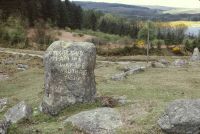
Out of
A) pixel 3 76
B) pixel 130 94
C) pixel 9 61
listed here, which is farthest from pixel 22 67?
pixel 130 94

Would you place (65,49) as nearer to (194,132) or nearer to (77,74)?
(77,74)

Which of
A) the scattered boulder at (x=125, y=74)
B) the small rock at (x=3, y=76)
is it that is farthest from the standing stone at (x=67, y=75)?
the small rock at (x=3, y=76)

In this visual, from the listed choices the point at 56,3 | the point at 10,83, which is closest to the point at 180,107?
the point at 10,83

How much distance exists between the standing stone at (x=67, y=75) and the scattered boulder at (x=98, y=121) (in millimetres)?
2470

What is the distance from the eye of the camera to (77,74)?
897 inches

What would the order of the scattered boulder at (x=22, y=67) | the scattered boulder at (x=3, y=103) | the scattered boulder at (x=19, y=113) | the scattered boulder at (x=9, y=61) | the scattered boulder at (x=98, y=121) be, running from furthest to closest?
1. the scattered boulder at (x=9, y=61)
2. the scattered boulder at (x=22, y=67)
3. the scattered boulder at (x=3, y=103)
4. the scattered boulder at (x=19, y=113)
5. the scattered boulder at (x=98, y=121)

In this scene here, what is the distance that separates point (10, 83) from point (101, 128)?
1951 centimetres

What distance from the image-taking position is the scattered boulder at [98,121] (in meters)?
19.1

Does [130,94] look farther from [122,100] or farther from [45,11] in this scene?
[45,11]

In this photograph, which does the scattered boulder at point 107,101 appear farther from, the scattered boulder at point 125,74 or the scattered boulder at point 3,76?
the scattered boulder at point 3,76

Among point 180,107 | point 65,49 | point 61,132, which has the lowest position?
point 61,132

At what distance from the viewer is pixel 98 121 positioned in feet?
64.0

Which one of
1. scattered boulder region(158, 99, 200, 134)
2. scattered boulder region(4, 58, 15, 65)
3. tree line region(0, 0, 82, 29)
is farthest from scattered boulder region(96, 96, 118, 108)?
tree line region(0, 0, 82, 29)

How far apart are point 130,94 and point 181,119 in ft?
28.4
